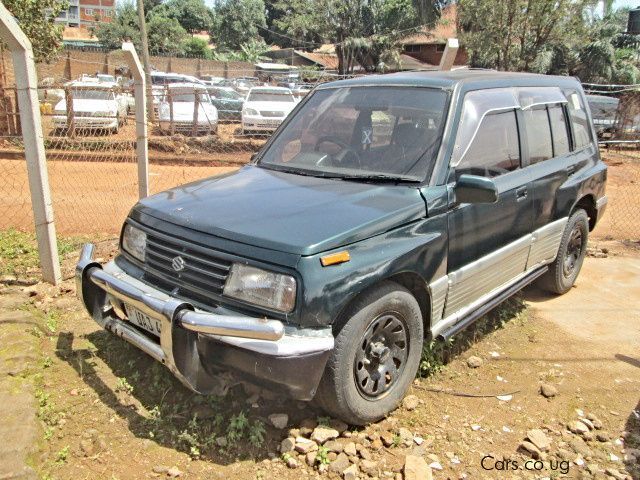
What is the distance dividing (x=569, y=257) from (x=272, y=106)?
41.1 ft

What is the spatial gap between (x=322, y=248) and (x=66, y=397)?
1852 mm

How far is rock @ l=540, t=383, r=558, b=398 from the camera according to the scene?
365 cm

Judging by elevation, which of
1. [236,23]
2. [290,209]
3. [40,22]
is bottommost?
[290,209]

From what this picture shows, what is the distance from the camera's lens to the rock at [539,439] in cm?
310

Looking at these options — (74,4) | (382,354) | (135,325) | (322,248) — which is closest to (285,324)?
(322,248)

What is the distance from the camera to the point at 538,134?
448 centimetres

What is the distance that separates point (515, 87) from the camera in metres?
4.33

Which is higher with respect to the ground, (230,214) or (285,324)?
(230,214)

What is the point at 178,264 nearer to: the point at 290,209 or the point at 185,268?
the point at 185,268

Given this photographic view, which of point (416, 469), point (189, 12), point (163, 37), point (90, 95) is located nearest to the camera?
point (416, 469)

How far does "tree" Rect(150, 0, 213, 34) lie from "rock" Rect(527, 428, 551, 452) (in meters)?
67.6

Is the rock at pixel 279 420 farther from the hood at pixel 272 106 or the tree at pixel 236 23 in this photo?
the tree at pixel 236 23

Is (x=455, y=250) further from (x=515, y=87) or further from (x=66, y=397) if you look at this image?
(x=66, y=397)

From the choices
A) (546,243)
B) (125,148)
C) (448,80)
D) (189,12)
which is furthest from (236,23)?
(448,80)
